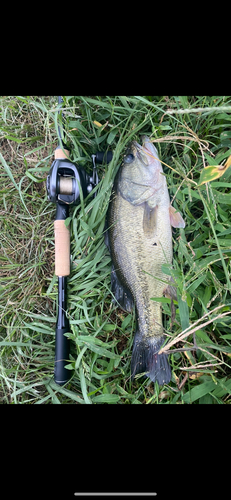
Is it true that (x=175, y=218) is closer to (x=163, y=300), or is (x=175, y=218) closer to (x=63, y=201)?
(x=163, y=300)

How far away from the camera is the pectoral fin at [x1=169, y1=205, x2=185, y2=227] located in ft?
6.39

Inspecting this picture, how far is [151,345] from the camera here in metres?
1.94

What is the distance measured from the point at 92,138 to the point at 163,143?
0.55 m

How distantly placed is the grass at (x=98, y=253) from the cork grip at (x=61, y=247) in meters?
0.09

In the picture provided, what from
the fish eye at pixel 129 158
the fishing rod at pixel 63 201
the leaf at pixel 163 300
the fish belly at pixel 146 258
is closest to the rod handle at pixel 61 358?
the fishing rod at pixel 63 201

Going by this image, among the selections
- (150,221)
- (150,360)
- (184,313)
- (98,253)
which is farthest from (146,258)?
(150,360)

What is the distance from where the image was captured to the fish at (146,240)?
1.95 meters

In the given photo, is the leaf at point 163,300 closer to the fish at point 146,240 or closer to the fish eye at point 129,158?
the fish at point 146,240

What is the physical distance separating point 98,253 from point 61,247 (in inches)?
10.8

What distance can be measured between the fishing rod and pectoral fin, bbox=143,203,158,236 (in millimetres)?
441

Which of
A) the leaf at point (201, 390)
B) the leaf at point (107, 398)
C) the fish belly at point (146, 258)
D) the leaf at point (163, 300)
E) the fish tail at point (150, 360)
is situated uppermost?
the fish belly at point (146, 258)

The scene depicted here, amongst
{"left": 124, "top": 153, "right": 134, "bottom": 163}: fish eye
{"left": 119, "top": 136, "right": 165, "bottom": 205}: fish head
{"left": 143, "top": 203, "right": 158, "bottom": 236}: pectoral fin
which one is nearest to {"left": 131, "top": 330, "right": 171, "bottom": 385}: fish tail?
{"left": 143, "top": 203, "right": 158, "bottom": 236}: pectoral fin

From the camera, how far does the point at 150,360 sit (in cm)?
193

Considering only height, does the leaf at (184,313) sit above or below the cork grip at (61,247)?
below
